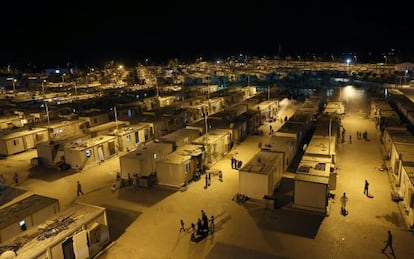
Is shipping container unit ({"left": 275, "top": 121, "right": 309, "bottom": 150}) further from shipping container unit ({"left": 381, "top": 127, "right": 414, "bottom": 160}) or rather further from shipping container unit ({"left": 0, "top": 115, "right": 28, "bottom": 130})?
shipping container unit ({"left": 0, "top": 115, "right": 28, "bottom": 130})

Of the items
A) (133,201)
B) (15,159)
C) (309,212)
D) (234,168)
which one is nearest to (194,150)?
(234,168)

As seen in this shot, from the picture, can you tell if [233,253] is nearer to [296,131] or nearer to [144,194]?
[144,194]

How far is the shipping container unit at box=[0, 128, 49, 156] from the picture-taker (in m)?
32.5

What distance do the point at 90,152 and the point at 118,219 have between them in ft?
35.1

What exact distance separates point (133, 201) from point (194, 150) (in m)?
6.47

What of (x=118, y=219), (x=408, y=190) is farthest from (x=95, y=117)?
(x=408, y=190)

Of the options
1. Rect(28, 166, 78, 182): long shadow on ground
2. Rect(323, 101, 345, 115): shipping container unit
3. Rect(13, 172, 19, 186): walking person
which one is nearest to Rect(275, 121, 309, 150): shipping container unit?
Rect(323, 101, 345, 115): shipping container unit

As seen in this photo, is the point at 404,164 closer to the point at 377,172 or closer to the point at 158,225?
the point at 377,172

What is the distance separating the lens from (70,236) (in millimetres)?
14508

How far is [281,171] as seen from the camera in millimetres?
23828

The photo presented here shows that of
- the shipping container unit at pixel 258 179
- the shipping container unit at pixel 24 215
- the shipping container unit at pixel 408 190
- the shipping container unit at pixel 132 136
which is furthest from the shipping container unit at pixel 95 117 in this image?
the shipping container unit at pixel 408 190

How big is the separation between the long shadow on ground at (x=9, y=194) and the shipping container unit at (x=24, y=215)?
5.11 meters

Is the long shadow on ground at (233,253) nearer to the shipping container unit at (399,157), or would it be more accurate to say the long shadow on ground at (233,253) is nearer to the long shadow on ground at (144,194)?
the long shadow on ground at (144,194)

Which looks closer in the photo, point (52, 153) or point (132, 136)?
point (52, 153)
